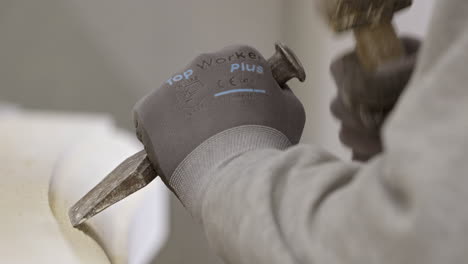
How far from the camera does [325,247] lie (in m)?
0.39

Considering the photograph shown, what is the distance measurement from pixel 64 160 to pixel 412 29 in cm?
86

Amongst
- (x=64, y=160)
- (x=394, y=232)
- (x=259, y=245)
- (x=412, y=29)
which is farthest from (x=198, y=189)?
(x=412, y=29)

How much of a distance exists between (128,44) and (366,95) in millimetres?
1367

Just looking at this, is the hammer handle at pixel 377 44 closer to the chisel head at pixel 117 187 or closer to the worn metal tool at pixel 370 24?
the worn metal tool at pixel 370 24

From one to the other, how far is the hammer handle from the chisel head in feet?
1.13

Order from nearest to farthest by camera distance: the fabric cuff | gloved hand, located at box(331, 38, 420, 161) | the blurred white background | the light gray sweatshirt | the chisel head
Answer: the light gray sweatshirt
gloved hand, located at box(331, 38, 420, 161)
the fabric cuff
the chisel head
the blurred white background

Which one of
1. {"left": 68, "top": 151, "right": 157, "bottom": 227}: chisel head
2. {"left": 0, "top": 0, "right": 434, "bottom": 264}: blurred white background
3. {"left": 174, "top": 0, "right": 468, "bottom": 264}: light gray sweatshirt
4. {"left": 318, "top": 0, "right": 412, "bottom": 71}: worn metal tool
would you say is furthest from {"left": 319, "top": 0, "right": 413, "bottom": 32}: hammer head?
{"left": 0, "top": 0, "right": 434, "bottom": 264}: blurred white background

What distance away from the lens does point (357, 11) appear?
0.52m

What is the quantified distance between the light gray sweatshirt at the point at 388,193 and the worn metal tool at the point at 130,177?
0.78 ft

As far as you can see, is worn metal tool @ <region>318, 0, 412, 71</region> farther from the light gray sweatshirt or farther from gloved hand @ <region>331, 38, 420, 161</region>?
the light gray sweatshirt

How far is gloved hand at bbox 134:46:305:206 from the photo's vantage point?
2.02ft

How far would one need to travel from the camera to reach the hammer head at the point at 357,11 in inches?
20.1

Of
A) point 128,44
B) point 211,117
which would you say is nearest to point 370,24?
point 211,117

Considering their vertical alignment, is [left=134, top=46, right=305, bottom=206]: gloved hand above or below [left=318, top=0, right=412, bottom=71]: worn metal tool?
below
